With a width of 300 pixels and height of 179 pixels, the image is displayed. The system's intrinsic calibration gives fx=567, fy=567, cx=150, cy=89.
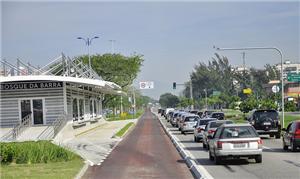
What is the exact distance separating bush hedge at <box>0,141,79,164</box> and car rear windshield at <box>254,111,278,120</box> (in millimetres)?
16183

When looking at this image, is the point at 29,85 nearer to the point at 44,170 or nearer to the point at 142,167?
the point at 142,167

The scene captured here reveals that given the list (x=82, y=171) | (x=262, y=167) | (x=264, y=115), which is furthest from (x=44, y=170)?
(x=264, y=115)

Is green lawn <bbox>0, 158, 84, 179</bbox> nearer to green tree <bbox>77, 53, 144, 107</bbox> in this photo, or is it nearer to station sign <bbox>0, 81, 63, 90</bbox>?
station sign <bbox>0, 81, 63, 90</bbox>

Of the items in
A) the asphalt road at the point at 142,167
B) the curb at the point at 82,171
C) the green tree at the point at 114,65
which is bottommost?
the asphalt road at the point at 142,167

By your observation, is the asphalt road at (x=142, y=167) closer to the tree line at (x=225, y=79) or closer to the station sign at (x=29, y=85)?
the station sign at (x=29, y=85)

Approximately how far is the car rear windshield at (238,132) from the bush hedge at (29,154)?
6263 millimetres

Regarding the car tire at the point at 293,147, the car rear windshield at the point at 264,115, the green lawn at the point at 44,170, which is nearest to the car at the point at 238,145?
the car tire at the point at 293,147

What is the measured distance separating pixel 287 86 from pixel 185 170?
11401cm

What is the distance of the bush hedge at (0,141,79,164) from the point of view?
21453 mm

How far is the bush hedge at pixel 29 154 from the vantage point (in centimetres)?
2145

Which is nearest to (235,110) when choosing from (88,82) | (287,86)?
(287,86)

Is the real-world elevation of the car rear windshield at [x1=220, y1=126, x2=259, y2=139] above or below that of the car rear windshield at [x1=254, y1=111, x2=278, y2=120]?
below

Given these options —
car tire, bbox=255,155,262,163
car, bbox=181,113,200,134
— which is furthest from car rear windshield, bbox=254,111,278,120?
car tire, bbox=255,155,262,163

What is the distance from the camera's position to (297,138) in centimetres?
2358
